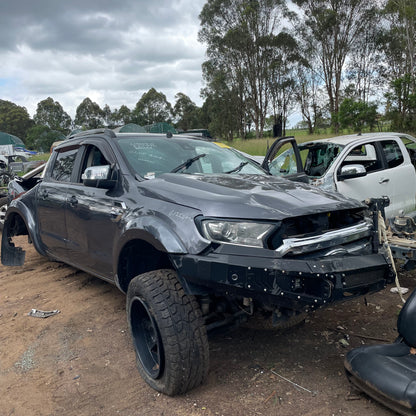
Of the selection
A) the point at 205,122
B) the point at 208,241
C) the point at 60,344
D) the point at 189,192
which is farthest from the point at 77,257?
the point at 205,122

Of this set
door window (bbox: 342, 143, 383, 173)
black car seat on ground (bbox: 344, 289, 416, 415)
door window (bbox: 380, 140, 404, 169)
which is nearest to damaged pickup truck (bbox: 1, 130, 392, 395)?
black car seat on ground (bbox: 344, 289, 416, 415)

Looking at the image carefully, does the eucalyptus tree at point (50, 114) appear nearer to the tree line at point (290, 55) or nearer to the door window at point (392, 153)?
the tree line at point (290, 55)

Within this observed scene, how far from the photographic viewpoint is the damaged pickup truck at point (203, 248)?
2.24 metres

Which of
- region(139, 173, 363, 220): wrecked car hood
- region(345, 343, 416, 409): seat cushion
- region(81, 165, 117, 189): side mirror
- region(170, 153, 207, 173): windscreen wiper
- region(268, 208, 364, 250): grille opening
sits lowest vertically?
region(345, 343, 416, 409): seat cushion

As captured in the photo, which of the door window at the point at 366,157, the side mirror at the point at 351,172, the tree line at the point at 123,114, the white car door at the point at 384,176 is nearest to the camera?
the side mirror at the point at 351,172

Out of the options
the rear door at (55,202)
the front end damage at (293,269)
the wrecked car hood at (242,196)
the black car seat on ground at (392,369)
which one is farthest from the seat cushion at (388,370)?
the rear door at (55,202)

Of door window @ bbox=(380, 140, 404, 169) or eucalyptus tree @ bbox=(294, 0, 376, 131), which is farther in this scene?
eucalyptus tree @ bbox=(294, 0, 376, 131)

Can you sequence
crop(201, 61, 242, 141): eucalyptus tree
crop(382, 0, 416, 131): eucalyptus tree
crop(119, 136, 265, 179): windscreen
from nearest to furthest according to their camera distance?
crop(119, 136, 265, 179): windscreen < crop(382, 0, 416, 131): eucalyptus tree < crop(201, 61, 242, 141): eucalyptus tree

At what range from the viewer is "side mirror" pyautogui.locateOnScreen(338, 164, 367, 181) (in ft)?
17.6

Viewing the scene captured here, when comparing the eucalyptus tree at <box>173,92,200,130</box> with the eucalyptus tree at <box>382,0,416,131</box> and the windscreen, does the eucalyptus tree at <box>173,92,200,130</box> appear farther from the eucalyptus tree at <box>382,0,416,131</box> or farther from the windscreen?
the windscreen

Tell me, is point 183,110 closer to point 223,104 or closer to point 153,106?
point 153,106

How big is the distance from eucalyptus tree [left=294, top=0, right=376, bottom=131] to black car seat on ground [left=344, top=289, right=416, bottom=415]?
29.8 meters

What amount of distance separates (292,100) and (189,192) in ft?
123

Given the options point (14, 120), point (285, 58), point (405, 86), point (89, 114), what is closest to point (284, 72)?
point (285, 58)
